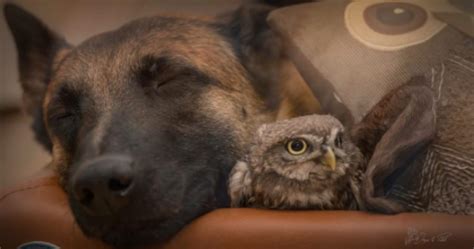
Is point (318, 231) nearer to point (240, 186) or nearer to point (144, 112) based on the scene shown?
point (240, 186)

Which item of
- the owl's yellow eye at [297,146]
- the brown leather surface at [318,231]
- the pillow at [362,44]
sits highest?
the pillow at [362,44]

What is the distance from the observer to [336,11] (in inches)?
44.9

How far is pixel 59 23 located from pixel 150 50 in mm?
225

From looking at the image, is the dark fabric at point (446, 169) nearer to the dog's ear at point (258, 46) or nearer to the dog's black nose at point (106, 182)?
the dog's ear at point (258, 46)

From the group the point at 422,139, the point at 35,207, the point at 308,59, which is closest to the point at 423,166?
the point at 422,139

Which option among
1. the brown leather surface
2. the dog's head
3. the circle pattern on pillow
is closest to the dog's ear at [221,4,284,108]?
the dog's head

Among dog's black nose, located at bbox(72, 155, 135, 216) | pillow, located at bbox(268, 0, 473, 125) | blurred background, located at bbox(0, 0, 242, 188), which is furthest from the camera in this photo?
blurred background, located at bbox(0, 0, 242, 188)

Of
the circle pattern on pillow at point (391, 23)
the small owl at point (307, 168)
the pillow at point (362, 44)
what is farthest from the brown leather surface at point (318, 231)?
the circle pattern on pillow at point (391, 23)

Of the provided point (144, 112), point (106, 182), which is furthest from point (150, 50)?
point (106, 182)

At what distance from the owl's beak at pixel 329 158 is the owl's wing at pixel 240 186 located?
13cm

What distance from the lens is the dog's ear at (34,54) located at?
122cm

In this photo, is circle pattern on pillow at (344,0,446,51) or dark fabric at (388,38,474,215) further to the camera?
circle pattern on pillow at (344,0,446,51)

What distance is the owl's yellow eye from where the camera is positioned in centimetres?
94

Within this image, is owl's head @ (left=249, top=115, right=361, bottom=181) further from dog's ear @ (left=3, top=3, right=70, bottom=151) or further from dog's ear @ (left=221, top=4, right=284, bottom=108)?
dog's ear @ (left=3, top=3, right=70, bottom=151)
